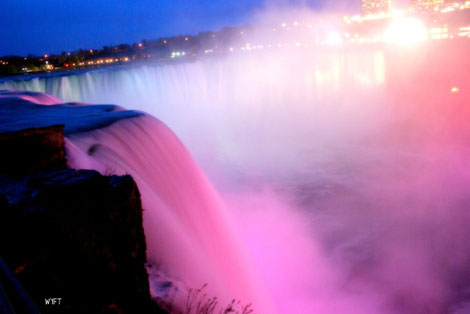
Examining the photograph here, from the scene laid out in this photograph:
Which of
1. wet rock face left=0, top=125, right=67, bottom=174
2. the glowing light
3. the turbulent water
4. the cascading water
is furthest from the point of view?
the glowing light

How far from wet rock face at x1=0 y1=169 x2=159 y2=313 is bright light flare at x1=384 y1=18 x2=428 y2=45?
49.6m

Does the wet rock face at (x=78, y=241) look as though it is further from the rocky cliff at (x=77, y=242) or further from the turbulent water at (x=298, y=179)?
→ the turbulent water at (x=298, y=179)

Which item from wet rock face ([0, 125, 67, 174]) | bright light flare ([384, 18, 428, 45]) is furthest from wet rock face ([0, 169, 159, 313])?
bright light flare ([384, 18, 428, 45])

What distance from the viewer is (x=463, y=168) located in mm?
15586

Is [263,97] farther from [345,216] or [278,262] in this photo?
[278,262]

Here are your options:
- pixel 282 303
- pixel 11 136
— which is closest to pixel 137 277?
pixel 11 136

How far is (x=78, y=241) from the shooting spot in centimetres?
225

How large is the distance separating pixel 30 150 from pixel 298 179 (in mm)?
13014

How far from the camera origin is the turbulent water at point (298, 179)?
19.8 ft

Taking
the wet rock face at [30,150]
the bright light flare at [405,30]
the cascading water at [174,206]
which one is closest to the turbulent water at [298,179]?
the cascading water at [174,206]

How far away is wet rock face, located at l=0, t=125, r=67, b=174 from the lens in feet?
12.7

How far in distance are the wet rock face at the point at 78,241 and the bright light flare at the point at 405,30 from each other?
4959 cm

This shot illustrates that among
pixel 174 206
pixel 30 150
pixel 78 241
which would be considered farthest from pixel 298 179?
pixel 78 241

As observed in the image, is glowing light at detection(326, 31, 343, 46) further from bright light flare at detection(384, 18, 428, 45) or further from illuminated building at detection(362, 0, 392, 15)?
illuminated building at detection(362, 0, 392, 15)
